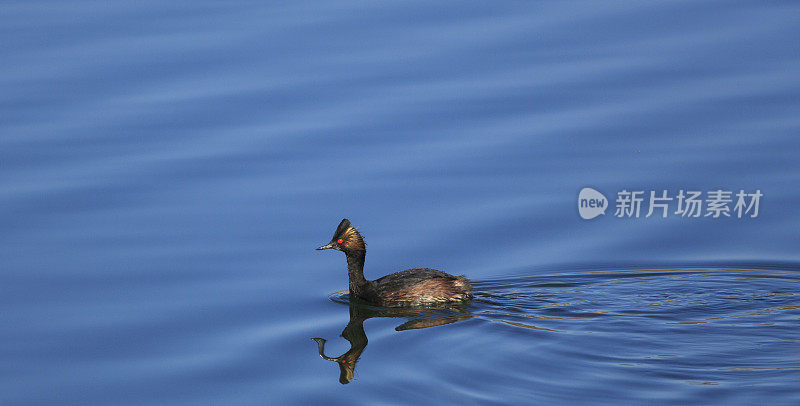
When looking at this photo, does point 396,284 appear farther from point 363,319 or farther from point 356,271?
point 356,271

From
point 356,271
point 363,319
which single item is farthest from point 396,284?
point 356,271

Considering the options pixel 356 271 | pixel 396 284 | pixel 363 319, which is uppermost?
pixel 356 271

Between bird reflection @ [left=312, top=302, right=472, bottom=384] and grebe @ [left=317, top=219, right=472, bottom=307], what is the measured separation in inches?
4.0

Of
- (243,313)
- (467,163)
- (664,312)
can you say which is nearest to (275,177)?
(467,163)

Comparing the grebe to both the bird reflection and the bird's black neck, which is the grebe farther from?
the bird reflection

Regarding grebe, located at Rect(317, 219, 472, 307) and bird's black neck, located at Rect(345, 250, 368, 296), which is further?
bird's black neck, located at Rect(345, 250, 368, 296)

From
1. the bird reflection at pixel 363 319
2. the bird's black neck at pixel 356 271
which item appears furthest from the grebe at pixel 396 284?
the bird reflection at pixel 363 319

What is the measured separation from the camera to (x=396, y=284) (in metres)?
13.1

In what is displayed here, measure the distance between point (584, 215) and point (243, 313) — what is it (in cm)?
431

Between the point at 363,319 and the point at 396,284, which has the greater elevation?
the point at 396,284

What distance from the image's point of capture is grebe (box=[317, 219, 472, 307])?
506 inches

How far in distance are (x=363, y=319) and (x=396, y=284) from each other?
0.50 meters

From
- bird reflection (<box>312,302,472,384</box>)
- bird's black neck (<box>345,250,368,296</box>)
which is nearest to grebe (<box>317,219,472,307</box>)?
bird's black neck (<box>345,250,368,296</box>)

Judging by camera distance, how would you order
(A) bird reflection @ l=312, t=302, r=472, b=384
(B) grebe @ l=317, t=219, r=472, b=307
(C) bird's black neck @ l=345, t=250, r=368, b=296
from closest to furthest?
(A) bird reflection @ l=312, t=302, r=472, b=384 → (B) grebe @ l=317, t=219, r=472, b=307 → (C) bird's black neck @ l=345, t=250, r=368, b=296
